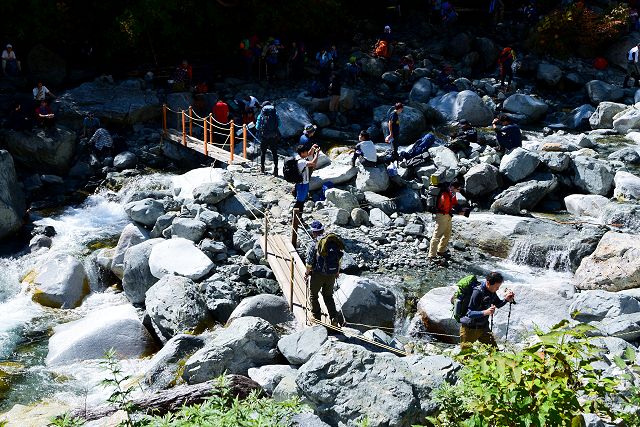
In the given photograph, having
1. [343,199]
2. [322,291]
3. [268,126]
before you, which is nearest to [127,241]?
[268,126]

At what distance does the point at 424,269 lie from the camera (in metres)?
13.8

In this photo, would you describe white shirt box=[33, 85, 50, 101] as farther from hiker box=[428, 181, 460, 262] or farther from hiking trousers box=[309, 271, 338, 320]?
hiking trousers box=[309, 271, 338, 320]

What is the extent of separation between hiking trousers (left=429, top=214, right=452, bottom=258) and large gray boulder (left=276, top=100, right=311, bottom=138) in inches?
311

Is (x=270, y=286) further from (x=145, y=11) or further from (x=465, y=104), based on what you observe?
(x=145, y=11)

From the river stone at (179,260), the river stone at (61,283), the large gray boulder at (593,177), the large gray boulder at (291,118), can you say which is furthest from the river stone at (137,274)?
the large gray boulder at (593,177)

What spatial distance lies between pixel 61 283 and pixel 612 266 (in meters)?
10.5

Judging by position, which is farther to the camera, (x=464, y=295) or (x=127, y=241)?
(x=127, y=241)

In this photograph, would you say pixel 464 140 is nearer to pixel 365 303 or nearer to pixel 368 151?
pixel 368 151

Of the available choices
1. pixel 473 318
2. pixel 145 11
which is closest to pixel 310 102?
pixel 145 11

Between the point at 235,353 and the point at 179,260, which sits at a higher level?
the point at 235,353

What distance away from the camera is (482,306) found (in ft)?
30.8

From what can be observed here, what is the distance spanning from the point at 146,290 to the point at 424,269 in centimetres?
541

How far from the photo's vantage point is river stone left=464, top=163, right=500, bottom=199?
16375mm

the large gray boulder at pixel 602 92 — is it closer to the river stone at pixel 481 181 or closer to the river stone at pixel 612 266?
the river stone at pixel 481 181
